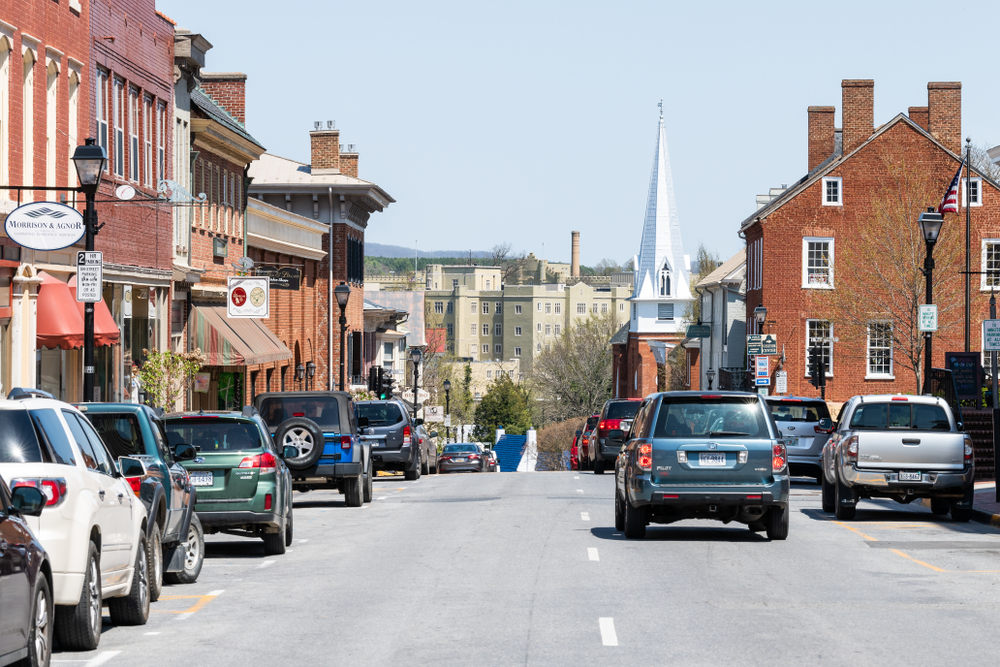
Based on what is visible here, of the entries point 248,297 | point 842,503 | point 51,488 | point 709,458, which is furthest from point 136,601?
point 248,297

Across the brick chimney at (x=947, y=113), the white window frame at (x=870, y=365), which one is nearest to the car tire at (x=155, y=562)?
the white window frame at (x=870, y=365)

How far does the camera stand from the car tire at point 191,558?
14352mm

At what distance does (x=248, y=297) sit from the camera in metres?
39.0

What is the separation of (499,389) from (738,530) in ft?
341

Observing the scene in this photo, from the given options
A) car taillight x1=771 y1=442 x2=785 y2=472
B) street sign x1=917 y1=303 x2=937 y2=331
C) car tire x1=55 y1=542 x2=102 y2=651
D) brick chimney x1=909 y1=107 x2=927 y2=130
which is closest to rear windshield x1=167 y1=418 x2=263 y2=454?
car taillight x1=771 y1=442 x2=785 y2=472

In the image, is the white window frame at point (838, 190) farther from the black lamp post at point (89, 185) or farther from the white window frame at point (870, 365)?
the black lamp post at point (89, 185)

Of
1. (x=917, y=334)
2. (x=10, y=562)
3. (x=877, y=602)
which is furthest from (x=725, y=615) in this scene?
(x=917, y=334)

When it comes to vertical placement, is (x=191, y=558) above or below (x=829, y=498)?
above

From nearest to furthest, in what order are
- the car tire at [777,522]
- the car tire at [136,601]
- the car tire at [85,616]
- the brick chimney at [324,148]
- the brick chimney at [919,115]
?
the car tire at [85,616] < the car tire at [136,601] < the car tire at [777,522] < the brick chimney at [919,115] < the brick chimney at [324,148]

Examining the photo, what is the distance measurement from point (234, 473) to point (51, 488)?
7.23 metres

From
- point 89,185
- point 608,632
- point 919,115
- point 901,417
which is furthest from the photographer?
point 919,115

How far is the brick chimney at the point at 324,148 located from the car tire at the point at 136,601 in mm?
54208

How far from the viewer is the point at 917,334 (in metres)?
57.2

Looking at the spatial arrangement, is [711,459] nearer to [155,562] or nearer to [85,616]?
[155,562]
